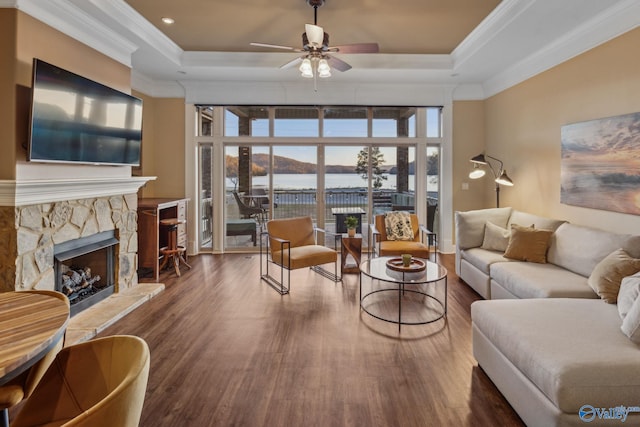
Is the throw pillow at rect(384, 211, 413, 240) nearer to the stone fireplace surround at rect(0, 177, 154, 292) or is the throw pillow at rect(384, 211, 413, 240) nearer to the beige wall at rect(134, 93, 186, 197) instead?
the stone fireplace surround at rect(0, 177, 154, 292)

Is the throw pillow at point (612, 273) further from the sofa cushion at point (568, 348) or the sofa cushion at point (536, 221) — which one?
the sofa cushion at point (536, 221)

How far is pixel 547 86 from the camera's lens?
4.29 metres

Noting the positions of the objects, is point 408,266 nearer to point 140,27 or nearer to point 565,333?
point 565,333

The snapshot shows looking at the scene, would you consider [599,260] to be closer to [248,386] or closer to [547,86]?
[547,86]

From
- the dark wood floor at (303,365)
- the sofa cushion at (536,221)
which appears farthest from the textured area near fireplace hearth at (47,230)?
the sofa cushion at (536,221)

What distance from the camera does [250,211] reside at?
618cm

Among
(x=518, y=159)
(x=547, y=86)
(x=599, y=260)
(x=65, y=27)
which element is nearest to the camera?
(x=599, y=260)

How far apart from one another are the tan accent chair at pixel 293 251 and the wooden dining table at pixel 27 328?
8.42 feet

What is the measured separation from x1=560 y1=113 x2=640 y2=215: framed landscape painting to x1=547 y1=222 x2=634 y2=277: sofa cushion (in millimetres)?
393

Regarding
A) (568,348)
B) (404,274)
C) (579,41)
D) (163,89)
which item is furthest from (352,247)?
(163,89)

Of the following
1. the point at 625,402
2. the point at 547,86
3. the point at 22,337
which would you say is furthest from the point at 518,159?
the point at 22,337

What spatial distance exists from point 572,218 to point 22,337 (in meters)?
4.77

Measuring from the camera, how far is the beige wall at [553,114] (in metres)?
3.21

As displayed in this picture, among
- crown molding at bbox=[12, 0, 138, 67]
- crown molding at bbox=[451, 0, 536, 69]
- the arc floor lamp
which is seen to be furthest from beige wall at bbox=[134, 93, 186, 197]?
the arc floor lamp
